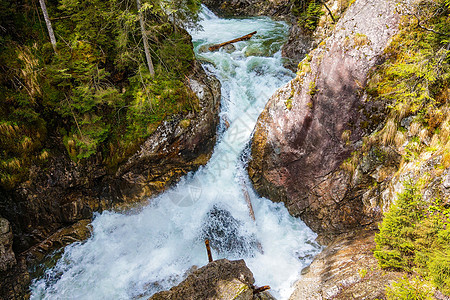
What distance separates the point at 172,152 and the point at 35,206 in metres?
5.00

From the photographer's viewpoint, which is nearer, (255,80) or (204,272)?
(204,272)

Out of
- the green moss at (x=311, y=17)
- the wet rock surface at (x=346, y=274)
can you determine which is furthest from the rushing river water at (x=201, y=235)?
the green moss at (x=311, y=17)

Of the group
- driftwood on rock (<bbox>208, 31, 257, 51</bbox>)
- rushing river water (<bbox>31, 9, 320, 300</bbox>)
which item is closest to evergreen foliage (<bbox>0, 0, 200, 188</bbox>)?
rushing river water (<bbox>31, 9, 320, 300</bbox>)

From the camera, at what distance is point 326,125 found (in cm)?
779

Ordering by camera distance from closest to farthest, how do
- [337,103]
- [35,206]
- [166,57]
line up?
[337,103] → [35,206] → [166,57]

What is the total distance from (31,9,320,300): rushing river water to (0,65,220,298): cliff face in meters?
0.53

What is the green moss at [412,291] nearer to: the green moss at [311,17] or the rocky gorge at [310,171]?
→ the rocky gorge at [310,171]

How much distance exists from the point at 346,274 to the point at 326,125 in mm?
4353

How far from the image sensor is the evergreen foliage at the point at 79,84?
7.70 metres

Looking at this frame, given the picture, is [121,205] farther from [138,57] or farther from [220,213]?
[138,57]

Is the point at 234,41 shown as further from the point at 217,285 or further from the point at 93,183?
the point at 217,285

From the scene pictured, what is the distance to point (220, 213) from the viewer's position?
9.37 m

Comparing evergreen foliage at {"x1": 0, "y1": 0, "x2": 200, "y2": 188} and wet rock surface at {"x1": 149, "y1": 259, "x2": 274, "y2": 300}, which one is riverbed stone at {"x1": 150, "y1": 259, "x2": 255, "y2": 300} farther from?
evergreen foliage at {"x1": 0, "y1": 0, "x2": 200, "y2": 188}

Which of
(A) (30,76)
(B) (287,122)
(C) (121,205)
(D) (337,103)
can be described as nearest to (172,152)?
(C) (121,205)
